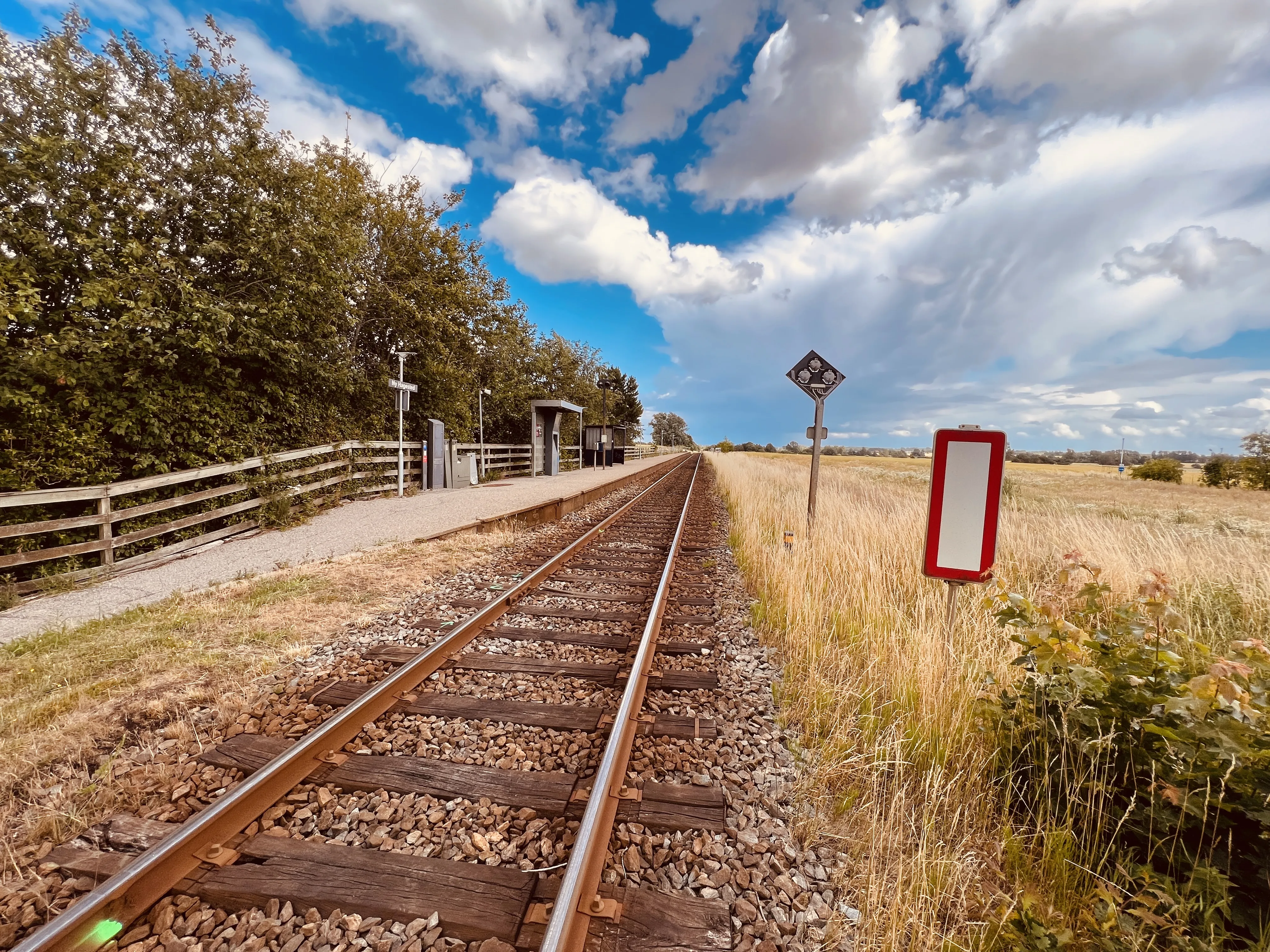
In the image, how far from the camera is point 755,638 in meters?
4.36

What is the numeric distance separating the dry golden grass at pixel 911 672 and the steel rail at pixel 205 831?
2334 millimetres

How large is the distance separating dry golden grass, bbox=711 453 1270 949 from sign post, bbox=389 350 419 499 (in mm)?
9109

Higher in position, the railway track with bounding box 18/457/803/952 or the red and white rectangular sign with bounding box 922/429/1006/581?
the red and white rectangular sign with bounding box 922/429/1006/581

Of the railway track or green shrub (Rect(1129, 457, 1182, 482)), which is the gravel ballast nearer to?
the railway track

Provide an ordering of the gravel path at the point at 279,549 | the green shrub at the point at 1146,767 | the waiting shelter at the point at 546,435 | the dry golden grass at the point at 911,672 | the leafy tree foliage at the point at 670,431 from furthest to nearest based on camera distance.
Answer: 1. the leafy tree foliage at the point at 670,431
2. the waiting shelter at the point at 546,435
3. the gravel path at the point at 279,549
4. the dry golden grass at the point at 911,672
5. the green shrub at the point at 1146,767

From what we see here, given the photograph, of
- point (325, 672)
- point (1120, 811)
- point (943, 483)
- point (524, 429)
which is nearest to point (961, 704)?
point (1120, 811)

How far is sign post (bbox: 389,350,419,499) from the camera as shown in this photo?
1279 cm

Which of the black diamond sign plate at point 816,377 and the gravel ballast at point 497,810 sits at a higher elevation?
the black diamond sign plate at point 816,377

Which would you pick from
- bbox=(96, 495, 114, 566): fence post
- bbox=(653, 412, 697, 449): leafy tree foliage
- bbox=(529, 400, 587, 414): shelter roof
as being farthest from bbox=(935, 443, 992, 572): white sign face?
bbox=(653, 412, 697, 449): leafy tree foliage

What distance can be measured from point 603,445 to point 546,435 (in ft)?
25.0

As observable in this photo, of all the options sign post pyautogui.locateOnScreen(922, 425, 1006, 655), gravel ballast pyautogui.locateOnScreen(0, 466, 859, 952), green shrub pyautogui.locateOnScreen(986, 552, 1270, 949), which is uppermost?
sign post pyautogui.locateOnScreen(922, 425, 1006, 655)

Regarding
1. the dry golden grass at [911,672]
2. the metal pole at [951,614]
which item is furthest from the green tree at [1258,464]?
the metal pole at [951,614]

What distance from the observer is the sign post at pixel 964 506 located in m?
2.71

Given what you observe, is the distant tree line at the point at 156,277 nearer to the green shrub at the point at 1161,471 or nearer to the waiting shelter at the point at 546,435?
the waiting shelter at the point at 546,435
